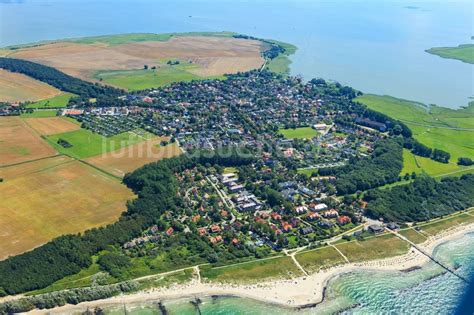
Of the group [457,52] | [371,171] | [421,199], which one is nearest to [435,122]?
[371,171]

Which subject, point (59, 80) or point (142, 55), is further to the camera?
point (142, 55)

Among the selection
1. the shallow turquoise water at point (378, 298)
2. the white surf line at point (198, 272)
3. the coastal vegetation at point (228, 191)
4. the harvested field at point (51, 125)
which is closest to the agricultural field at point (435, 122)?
the coastal vegetation at point (228, 191)

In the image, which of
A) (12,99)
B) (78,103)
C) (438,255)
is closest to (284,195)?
(438,255)

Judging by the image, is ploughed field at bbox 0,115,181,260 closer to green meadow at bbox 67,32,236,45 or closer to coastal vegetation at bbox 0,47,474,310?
coastal vegetation at bbox 0,47,474,310

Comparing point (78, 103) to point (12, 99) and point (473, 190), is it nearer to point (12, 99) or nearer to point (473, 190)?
point (12, 99)

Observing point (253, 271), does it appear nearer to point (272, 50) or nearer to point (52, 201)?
point (52, 201)

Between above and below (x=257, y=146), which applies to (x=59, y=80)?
above

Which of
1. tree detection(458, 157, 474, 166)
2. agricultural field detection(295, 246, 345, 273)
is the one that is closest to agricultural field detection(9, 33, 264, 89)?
tree detection(458, 157, 474, 166)
